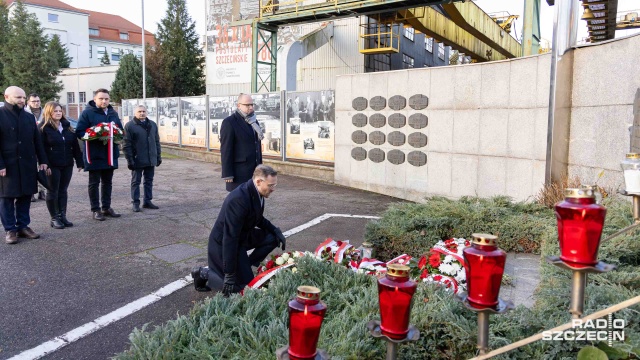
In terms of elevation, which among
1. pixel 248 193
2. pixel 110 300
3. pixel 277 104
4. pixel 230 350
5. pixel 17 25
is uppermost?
pixel 17 25

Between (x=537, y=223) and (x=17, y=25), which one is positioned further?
(x=17, y=25)

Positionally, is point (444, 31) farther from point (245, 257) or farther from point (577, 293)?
point (577, 293)

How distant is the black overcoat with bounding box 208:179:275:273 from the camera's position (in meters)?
4.20

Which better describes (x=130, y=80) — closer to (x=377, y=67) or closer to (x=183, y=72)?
(x=183, y=72)

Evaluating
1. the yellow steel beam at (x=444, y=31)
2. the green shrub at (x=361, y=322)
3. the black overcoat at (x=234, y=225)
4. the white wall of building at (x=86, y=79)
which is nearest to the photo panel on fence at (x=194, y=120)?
the yellow steel beam at (x=444, y=31)

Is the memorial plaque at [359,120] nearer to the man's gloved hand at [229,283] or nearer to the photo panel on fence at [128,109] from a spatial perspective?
the man's gloved hand at [229,283]

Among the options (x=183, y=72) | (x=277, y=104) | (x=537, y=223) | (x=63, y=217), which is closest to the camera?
(x=537, y=223)

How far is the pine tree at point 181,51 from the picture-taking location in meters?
43.1

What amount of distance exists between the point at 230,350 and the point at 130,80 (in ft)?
131

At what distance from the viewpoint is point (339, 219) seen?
8.24 meters

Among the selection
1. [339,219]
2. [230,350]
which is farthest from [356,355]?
[339,219]

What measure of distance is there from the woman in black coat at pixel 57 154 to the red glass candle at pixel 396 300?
692 cm

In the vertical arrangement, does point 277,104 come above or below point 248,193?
above

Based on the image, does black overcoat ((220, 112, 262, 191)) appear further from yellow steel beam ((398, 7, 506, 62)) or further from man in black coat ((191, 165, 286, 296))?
yellow steel beam ((398, 7, 506, 62))
